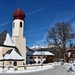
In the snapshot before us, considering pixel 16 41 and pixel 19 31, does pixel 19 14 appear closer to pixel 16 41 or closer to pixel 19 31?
pixel 19 31

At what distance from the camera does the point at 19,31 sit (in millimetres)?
44469

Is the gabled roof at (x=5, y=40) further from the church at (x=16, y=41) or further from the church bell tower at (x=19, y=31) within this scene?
the church bell tower at (x=19, y=31)

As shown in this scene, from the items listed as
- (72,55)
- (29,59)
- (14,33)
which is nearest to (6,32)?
(14,33)

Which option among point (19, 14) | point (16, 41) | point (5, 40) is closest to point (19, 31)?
point (16, 41)

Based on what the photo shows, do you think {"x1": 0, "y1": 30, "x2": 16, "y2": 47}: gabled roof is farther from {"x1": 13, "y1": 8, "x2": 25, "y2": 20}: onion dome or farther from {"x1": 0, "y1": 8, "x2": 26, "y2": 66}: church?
{"x1": 13, "y1": 8, "x2": 25, "y2": 20}: onion dome

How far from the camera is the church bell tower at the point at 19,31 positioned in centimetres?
Result: 4356

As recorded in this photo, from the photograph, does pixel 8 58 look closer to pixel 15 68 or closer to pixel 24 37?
pixel 15 68

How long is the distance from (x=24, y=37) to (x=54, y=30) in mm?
9554

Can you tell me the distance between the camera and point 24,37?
4547cm

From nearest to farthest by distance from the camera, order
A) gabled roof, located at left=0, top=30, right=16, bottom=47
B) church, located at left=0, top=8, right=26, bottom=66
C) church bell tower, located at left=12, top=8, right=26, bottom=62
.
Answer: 1. church, located at left=0, top=8, right=26, bottom=66
2. gabled roof, located at left=0, top=30, right=16, bottom=47
3. church bell tower, located at left=12, top=8, right=26, bottom=62

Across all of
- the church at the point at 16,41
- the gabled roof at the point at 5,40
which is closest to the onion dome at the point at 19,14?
the church at the point at 16,41

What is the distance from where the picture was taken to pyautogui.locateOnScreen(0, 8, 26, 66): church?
3716cm

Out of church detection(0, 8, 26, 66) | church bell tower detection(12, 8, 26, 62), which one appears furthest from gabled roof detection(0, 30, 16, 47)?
church bell tower detection(12, 8, 26, 62)

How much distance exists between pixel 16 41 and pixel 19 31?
310 cm
